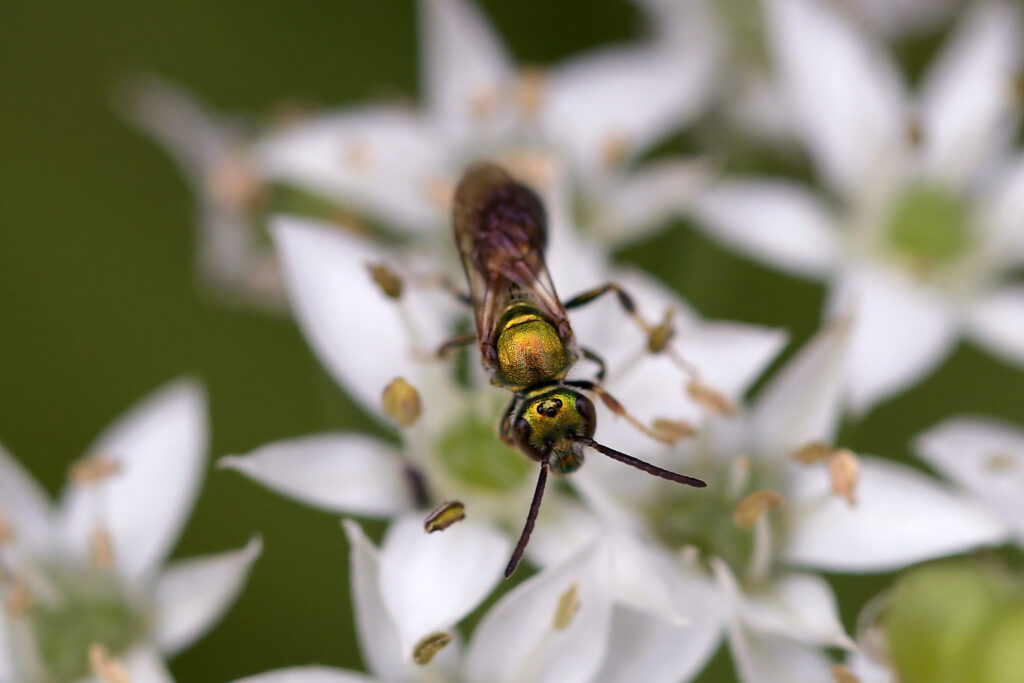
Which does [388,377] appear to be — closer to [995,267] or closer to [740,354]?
[740,354]

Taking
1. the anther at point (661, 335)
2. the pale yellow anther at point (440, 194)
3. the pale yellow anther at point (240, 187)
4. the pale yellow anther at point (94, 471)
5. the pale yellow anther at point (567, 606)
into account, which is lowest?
the pale yellow anther at point (567, 606)

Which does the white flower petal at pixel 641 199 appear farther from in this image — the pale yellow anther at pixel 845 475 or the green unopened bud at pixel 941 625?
the green unopened bud at pixel 941 625

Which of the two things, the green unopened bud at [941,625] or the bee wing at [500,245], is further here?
the bee wing at [500,245]

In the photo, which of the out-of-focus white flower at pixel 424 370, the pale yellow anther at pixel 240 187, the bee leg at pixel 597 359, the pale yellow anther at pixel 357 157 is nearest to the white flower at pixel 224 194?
the pale yellow anther at pixel 240 187

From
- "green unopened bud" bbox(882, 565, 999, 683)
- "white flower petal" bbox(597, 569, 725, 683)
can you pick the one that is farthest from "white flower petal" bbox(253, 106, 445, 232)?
"green unopened bud" bbox(882, 565, 999, 683)

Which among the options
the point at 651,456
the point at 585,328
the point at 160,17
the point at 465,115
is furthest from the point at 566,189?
the point at 160,17

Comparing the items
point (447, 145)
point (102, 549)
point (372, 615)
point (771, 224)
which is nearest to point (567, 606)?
point (372, 615)
